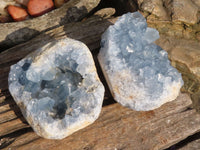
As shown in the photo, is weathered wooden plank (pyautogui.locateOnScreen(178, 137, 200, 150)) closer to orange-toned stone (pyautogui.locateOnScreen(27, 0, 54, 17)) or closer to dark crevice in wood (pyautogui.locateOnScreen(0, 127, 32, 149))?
dark crevice in wood (pyautogui.locateOnScreen(0, 127, 32, 149))

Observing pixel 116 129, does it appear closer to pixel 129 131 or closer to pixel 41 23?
A: pixel 129 131

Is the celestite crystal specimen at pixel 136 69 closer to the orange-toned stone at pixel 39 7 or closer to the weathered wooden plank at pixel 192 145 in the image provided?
the weathered wooden plank at pixel 192 145

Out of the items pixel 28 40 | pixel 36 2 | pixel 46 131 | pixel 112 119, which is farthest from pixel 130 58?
pixel 36 2

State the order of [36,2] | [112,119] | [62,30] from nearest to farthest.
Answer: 1. [112,119]
2. [62,30]
3. [36,2]

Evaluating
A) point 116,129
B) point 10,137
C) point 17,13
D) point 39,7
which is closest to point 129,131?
point 116,129

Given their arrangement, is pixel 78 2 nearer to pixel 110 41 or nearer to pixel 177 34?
pixel 110 41

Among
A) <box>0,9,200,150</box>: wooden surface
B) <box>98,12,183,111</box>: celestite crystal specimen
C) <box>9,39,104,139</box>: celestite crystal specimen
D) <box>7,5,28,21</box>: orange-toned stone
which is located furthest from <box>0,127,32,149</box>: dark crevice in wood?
<box>7,5,28,21</box>: orange-toned stone
